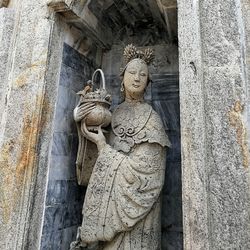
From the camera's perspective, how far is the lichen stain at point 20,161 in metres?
2.49

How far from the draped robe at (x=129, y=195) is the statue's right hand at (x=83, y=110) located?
34 centimetres

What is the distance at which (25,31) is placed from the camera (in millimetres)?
2945

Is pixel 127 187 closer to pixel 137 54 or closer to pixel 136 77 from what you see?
pixel 136 77

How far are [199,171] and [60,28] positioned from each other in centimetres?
184

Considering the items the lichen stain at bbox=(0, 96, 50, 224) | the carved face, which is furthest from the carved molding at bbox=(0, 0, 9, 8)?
the carved face

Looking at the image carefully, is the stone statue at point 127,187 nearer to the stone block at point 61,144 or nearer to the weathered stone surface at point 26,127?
the stone block at point 61,144

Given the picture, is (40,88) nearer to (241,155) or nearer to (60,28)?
(60,28)

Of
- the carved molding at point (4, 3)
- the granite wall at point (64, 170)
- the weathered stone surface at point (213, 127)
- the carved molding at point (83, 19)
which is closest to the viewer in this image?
the weathered stone surface at point (213, 127)

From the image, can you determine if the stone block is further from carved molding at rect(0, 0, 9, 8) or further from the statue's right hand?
carved molding at rect(0, 0, 9, 8)

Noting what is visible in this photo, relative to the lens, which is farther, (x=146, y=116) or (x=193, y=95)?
(x=146, y=116)

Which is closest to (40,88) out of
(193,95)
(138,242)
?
(193,95)

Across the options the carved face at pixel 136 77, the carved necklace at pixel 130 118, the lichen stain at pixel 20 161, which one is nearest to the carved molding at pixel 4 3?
the lichen stain at pixel 20 161

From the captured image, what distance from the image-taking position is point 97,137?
106 inches

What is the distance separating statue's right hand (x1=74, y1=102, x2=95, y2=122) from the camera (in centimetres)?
272
